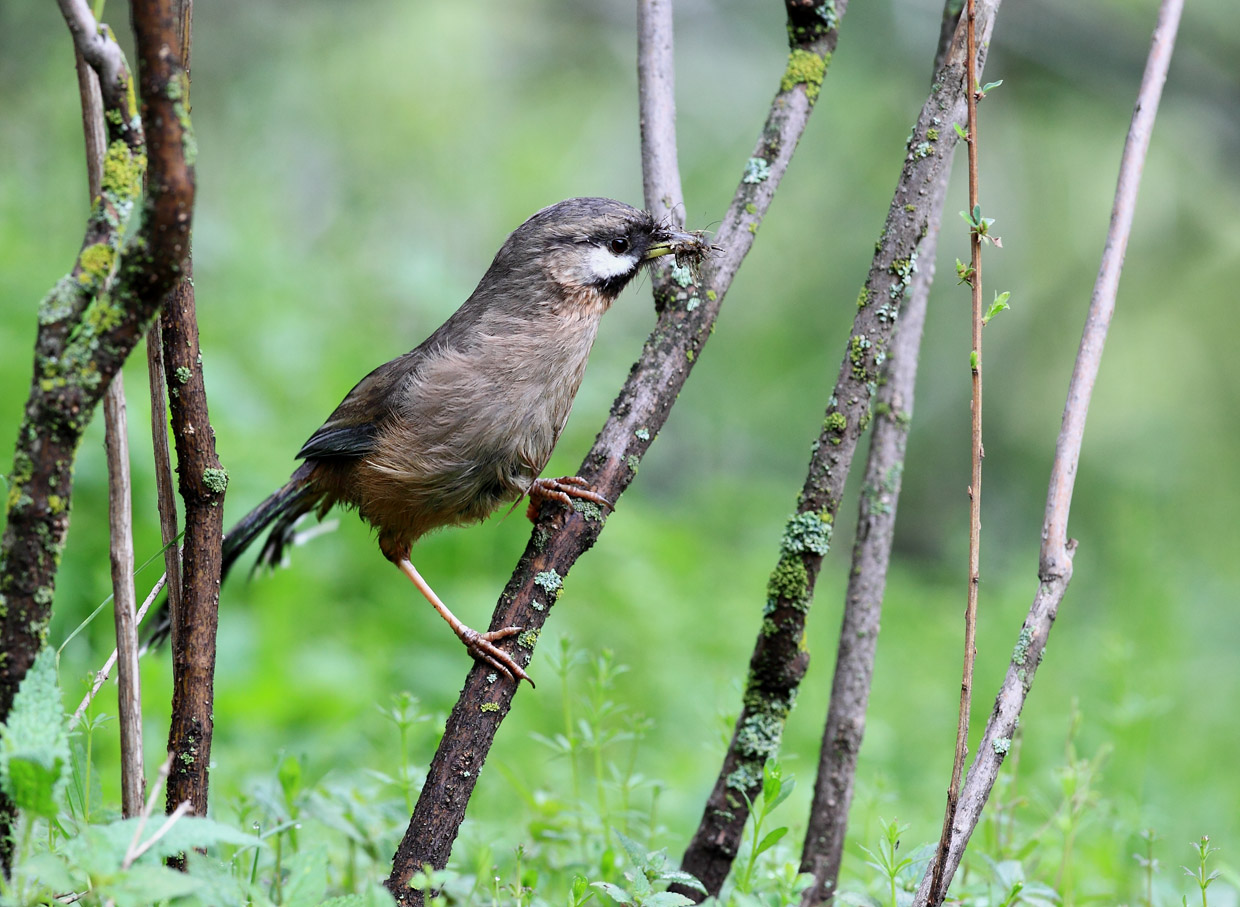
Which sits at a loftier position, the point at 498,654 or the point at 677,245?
the point at 677,245

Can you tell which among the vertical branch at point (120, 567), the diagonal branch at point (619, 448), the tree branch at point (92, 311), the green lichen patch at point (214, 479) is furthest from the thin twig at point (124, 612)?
the diagonal branch at point (619, 448)

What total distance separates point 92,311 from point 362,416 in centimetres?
220

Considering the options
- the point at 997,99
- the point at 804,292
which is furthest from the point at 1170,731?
the point at 997,99

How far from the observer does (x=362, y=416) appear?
168 inches

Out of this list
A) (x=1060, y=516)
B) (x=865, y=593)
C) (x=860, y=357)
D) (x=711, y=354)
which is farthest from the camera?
(x=711, y=354)

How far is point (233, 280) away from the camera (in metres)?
8.70

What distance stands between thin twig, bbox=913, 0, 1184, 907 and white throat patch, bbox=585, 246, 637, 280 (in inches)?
61.7

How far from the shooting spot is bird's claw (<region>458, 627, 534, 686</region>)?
2.84m

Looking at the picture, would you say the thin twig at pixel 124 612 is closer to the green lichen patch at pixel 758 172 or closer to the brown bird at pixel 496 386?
the brown bird at pixel 496 386

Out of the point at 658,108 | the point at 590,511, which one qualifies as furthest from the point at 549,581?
the point at 658,108

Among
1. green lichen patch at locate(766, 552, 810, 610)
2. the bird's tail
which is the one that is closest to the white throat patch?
green lichen patch at locate(766, 552, 810, 610)

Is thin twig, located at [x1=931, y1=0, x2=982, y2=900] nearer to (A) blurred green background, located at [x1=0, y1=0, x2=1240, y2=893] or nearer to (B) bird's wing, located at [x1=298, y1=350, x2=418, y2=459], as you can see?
(B) bird's wing, located at [x1=298, y1=350, x2=418, y2=459]

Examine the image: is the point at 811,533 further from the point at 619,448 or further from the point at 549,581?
the point at 549,581

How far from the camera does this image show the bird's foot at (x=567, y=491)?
9.96 ft
